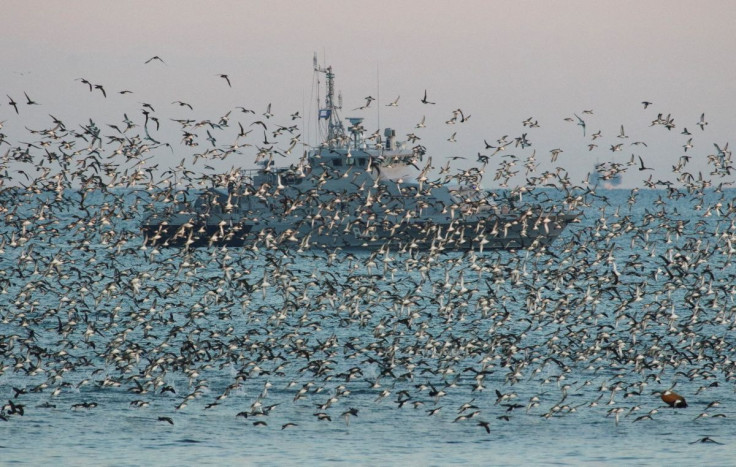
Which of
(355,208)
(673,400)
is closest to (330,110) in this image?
(355,208)

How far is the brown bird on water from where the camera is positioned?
42688 millimetres

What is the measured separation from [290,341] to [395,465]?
27.1 meters

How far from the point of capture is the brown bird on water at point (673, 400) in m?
42.7

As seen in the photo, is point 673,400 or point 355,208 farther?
point 355,208

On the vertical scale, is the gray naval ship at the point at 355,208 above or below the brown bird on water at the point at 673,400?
above

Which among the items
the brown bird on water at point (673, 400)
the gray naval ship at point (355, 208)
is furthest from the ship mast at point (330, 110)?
the brown bird on water at point (673, 400)

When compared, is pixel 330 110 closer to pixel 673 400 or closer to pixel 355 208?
pixel 355 208

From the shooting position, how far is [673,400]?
42.8 meters

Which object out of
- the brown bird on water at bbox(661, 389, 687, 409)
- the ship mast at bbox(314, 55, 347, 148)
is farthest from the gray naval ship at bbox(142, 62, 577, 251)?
the brown bird on water at bbox(661, 389, 687, 409)

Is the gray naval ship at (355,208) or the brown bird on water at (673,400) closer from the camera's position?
the brown bird on water at (673,400)

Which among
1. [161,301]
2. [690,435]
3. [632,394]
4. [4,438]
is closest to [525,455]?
[690,435]

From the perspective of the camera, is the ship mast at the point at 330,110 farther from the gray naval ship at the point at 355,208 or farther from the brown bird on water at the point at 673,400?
the brown bird on water at the point at 673,400

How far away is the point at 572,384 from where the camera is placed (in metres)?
47.2

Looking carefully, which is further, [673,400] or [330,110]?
[330,110]
